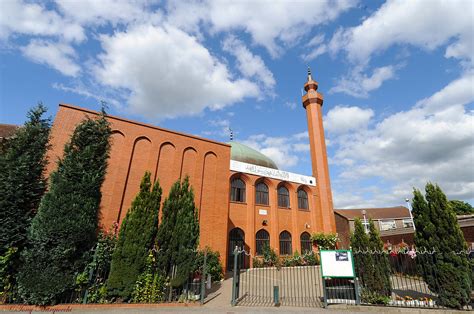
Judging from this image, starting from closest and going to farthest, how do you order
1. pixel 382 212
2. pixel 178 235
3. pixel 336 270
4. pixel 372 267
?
pixel 336 270 → pixel 372 267 → pixel 178 235 → pixel 382 212

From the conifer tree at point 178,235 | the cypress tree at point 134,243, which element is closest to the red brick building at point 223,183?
the cypress tree at point 134,243

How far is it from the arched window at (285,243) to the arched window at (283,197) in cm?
228

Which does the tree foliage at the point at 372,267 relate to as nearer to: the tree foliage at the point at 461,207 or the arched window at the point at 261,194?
the arched window at the point at 261,194

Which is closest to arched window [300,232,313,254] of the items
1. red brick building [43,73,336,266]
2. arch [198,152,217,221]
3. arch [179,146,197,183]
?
red brick building [43,73,336,266]

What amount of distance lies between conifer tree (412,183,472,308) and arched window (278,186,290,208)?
1276 cm

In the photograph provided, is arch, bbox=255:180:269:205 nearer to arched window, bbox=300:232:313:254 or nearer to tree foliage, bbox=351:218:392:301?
arched window, bbox=300:232:313:254

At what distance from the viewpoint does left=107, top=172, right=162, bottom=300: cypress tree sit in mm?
7754

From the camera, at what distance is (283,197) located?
69.4 feet

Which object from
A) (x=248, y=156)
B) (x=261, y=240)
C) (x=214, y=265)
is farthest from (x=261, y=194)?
(x=214, y=265)

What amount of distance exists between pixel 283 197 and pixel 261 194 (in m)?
2.34

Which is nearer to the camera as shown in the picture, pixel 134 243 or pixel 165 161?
pixel 134 243

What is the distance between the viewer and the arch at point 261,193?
19708 millimetres

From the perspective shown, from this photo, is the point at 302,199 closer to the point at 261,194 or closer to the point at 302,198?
the point at 302,198

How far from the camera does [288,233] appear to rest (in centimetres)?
2012
